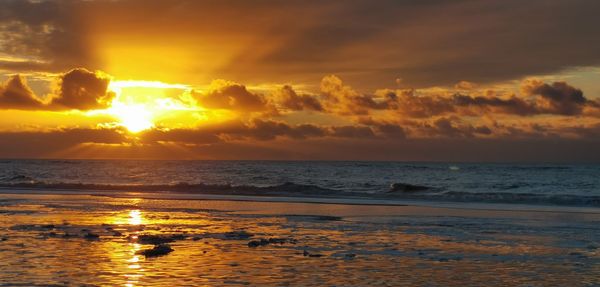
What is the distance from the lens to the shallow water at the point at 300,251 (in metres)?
14.9

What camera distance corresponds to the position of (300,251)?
19.2 m

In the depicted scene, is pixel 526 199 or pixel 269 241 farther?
pixel 526 199

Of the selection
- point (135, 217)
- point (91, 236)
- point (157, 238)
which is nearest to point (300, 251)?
point (157, 238)

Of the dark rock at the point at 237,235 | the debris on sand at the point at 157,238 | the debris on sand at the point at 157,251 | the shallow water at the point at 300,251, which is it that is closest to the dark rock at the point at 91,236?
the shallow water at the point at 300,251

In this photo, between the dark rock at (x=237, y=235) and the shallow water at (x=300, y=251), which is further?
the dark rock at (x=237, y=235)

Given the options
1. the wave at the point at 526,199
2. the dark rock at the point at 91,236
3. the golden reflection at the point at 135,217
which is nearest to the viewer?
the dark rock at the point at 91,236

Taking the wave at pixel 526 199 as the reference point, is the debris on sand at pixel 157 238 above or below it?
above

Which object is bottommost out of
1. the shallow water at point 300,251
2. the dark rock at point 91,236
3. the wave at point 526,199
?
the wave at point 526,199

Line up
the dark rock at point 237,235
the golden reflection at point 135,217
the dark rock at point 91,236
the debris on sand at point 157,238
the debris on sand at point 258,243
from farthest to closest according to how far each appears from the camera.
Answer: the golden reflection at point 135,217 → the dark rock at point 237,235 → the dark rock at point 91,236 → the debris on sand at point 157,238 → the debris on sand at point 258,243

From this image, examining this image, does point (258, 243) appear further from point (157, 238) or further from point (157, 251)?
point (157, 251)

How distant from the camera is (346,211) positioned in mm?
37219

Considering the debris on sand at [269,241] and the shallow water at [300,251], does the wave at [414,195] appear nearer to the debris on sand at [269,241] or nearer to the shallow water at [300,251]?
the shallow water at [300,251]

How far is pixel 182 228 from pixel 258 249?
683 centimetres

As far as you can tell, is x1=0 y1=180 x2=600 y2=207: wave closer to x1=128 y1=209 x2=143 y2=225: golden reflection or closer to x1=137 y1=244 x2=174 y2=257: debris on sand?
x1=128 y1=209 x2=143 y2=225: golden reflection
